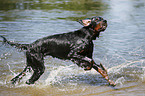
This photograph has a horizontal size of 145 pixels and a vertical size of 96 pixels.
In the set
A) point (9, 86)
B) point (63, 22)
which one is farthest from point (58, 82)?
point (63, 22)

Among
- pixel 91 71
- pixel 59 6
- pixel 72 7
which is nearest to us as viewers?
pixel 91 71

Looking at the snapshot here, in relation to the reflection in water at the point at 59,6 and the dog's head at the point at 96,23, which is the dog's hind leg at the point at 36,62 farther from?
the reflection in water at the point at 59,6

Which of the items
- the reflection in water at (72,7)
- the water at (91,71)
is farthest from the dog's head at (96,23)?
the reflection in water at (72,7)

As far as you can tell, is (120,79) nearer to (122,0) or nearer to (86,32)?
(86,32)

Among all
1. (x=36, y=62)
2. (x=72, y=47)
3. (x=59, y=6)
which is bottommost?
(x=59, y=6)

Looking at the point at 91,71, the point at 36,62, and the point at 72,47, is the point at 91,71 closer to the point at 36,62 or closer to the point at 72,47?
the point at 72,47

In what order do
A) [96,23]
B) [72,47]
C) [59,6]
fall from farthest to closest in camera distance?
[59,6], [72,47], [96,23]

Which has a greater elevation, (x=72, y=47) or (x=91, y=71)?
(x=72, y=47)

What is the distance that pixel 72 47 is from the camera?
577 cm

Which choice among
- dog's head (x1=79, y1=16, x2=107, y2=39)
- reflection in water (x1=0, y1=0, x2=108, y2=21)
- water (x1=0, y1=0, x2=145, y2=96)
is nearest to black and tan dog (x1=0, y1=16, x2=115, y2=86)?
dog's head (x1=79, y1=16, x2=107, y2=39)

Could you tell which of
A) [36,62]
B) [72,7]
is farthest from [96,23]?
[72,7]

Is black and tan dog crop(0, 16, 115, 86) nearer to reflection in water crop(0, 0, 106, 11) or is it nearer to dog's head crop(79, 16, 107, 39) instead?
dog's head crop(79, 16, 107, 39)

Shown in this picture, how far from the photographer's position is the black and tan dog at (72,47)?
18.7 ft

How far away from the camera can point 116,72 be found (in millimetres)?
7105
